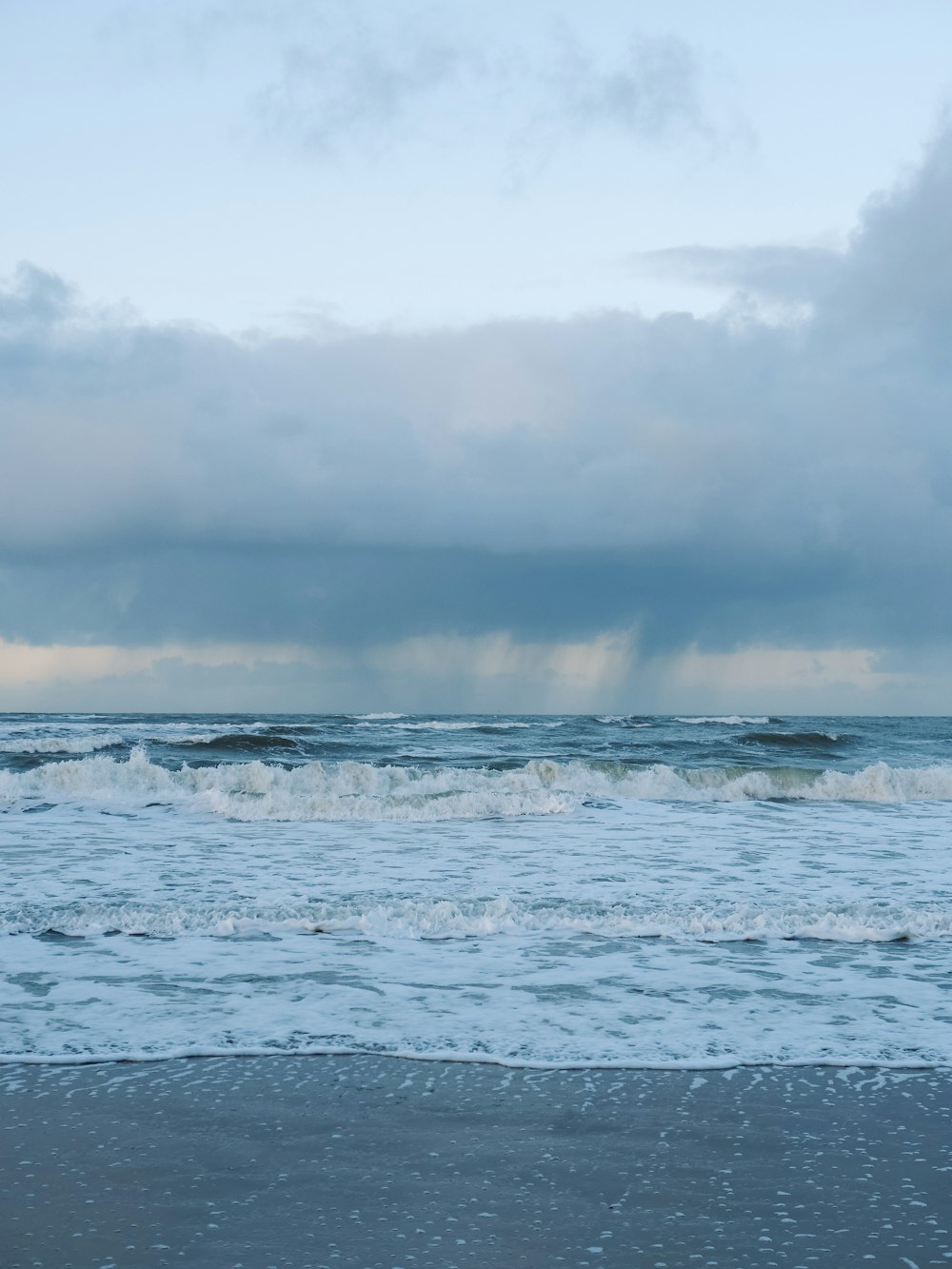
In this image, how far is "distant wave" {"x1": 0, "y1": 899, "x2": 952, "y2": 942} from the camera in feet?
29.7

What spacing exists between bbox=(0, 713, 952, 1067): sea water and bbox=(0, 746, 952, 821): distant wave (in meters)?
0.10

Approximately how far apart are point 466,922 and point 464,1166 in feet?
16.3

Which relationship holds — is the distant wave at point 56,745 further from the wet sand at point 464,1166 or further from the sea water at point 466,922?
the wet sand at point 464,1166

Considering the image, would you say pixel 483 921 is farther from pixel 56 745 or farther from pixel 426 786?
pixel 56 745

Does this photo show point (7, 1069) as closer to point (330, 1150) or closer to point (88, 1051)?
point (88, 1051)

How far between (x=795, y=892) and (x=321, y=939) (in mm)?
5331

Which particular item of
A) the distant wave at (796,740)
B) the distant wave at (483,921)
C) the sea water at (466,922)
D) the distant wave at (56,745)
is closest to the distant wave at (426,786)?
the sea water at (466,922)

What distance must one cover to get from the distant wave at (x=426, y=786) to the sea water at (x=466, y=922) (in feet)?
0.32

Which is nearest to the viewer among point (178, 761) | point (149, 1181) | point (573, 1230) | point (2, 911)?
point (573, 1230)

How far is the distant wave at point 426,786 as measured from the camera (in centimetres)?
1823

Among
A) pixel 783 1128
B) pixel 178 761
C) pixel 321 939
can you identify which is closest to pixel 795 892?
pixel 321 939

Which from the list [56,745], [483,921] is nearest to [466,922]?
[483,921]

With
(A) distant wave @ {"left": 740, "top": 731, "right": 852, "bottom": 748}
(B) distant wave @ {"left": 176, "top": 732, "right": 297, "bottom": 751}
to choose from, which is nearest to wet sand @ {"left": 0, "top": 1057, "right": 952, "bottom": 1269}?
(B) distant wave @ {"left": 176, "top": 732, "right": 297, "bottom": 751}

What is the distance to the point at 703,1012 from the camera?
6719mm
